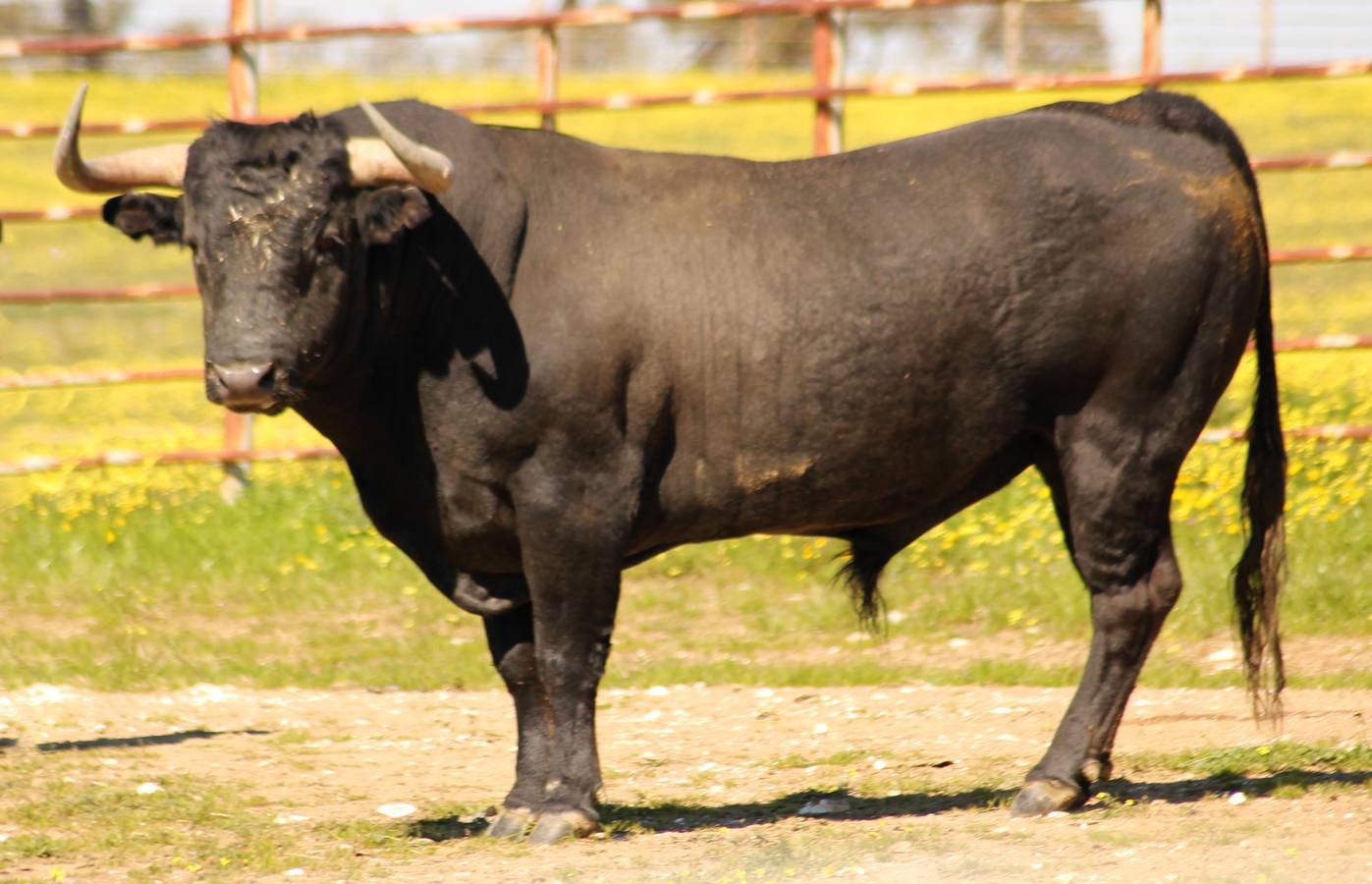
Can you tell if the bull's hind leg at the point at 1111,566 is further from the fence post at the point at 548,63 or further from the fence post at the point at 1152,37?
the fence post at the point at 548,63

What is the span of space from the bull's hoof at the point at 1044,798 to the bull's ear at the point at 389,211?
8.16 ft

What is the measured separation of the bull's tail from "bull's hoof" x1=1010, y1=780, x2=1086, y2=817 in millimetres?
864

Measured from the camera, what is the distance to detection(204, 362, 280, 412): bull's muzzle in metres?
4.90

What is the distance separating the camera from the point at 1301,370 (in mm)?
12453

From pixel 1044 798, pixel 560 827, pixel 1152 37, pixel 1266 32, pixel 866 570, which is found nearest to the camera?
pixel 560 827

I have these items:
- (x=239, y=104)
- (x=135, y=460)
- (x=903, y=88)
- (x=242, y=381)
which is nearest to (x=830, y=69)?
(x=903, y=88)

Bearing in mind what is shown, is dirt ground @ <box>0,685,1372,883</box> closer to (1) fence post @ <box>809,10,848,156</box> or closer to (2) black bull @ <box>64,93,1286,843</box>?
(2) black bull @ <box>64,93,1286,843</box>

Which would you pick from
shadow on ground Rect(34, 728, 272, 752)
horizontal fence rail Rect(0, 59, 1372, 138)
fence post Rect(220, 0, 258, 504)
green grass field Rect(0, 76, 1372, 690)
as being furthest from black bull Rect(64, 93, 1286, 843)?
fence post Rect(220, 0, 258, 504)

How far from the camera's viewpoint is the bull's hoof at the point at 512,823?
18.1ft

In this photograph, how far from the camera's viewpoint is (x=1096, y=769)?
18.6ft

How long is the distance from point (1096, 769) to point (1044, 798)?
0.27m

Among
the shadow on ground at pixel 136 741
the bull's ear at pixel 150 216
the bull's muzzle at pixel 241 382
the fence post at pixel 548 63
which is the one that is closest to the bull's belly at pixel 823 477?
the bull's muzzle at pixel 241 382

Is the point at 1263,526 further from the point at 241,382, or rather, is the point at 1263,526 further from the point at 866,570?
the point at 241,382

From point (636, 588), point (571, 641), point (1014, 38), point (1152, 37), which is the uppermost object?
point (1014, 38)
